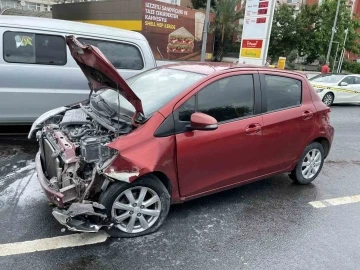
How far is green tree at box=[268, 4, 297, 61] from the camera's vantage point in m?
29.8

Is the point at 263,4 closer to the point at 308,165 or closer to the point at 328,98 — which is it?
the point at 328,98

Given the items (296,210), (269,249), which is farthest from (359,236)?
(269,249)

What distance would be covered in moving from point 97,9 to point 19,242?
27224 mm

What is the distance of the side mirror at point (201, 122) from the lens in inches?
122

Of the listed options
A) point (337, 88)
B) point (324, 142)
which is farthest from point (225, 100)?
point (337, 88)

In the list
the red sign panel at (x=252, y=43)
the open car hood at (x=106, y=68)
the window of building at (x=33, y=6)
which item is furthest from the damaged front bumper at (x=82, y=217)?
the window of building at (x=33, y=6)

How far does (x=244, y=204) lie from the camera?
4.00m

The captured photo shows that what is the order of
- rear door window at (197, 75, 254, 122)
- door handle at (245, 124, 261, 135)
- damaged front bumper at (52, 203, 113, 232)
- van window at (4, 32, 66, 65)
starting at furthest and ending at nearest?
van window at (4, 32, 66, 65), door handle at (245, 124, 261, 135), rear door window at (197, 75, 254, 122), damaged front bumper at (52, 203, 113, 232)

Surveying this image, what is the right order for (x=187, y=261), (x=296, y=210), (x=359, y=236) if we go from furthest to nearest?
1. (x=296, y=210)
2. (x=359, y=236)
3. (x=187, y=261)

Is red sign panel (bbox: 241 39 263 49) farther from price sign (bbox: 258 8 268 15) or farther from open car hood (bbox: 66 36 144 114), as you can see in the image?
open car hood (bbox: 66 36 144 114)

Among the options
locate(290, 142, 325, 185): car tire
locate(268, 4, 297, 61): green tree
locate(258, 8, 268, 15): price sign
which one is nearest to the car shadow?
locate(290, 142, 325, 185): car tire

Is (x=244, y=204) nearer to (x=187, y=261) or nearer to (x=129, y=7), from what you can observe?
(x=187, y=261)

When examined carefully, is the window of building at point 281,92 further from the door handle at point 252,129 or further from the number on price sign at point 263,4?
the number on price sign at point 263,4

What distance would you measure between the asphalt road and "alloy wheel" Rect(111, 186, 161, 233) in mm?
135
